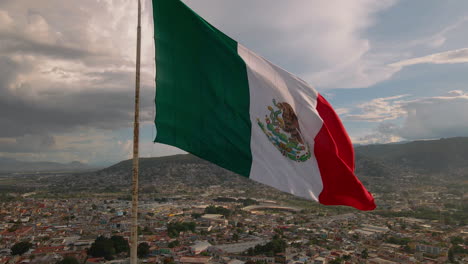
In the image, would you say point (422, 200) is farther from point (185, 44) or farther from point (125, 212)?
point (185, 44)

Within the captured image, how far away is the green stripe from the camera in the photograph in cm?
430

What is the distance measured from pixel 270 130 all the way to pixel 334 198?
1148mm

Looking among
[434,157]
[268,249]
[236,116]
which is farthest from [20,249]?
[434,157]

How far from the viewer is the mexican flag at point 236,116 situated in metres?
4.30

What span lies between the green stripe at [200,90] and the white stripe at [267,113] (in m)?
0.10

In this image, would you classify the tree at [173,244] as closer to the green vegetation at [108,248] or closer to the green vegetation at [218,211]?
the green vegetation at [108,248]

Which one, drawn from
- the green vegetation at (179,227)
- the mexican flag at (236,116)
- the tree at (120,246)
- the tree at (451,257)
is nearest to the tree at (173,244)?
the tree at (120,246)

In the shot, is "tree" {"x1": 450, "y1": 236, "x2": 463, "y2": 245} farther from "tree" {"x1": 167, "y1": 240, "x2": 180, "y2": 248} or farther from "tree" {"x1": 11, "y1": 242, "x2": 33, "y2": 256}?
"tree" {"x1": 11, "y1": 242, "x2": 33, "y2": 256}

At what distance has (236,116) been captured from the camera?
175 inches

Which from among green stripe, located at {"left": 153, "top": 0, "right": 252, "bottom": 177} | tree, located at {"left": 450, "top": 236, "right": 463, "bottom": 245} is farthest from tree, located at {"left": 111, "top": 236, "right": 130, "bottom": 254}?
tree, located at {"left": 450, "top": 236, "right": 463, "bottom": 245}

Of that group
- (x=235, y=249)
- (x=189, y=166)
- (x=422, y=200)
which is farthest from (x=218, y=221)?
(x=189, y=166)

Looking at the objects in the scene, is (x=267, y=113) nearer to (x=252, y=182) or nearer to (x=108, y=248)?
(x=108, y=248)

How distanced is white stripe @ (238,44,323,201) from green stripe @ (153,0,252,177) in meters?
0.10

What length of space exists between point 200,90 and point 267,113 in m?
0.90
